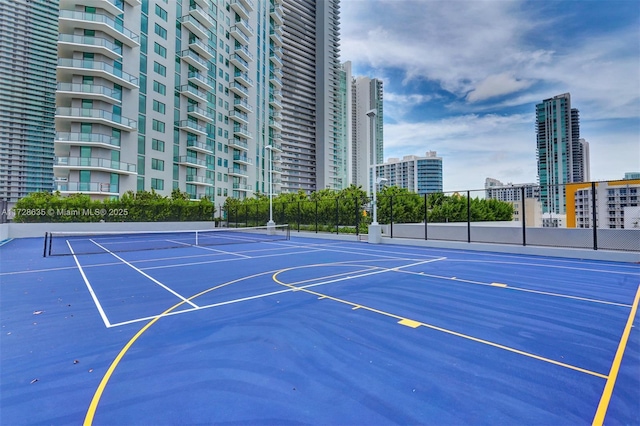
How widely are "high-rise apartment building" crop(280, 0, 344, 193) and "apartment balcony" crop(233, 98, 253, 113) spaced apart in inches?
1778

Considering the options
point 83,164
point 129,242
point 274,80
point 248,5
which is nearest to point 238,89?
point 274,80

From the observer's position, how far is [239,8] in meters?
60.3

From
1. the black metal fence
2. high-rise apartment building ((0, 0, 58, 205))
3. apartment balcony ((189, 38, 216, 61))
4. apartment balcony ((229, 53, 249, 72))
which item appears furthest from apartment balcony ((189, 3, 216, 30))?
high-rise apartment building ((0, 0, 58, 205))

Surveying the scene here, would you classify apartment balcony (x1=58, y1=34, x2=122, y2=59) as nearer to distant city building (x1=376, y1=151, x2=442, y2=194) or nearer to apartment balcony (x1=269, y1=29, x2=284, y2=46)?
apartment balcony (x1=269, y1=29, x2=284, y2=46)

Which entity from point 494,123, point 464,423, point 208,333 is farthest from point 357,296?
point 494,123

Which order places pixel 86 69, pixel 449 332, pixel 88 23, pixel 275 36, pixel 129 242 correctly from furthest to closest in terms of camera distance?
1. pixel 275 36
2. pixel 88 23
3. pixel 86 69
4. pixel 129 242
5. pixel 449 332

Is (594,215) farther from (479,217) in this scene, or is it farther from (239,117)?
(239,117)

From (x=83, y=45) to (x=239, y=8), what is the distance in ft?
111

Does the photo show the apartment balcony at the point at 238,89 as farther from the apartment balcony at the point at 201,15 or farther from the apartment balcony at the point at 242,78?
the apartment balcony at the point at 201,15

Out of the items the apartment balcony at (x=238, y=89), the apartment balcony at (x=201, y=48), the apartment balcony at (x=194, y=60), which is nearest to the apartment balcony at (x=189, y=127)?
the apartment balcony at (x=194, y=60)

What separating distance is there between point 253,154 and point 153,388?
Result: 66563mm

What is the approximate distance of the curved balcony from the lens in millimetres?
48062

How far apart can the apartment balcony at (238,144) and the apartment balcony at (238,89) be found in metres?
8.88

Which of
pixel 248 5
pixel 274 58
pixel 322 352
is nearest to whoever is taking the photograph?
pixel 322 352
